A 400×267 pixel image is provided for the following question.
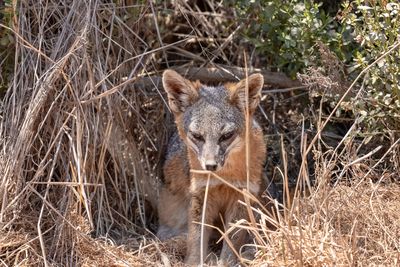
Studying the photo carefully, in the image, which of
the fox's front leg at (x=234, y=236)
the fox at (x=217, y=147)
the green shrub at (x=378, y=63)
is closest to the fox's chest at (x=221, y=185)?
the fox at (x=217, y=147)

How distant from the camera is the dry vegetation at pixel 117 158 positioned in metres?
5.01

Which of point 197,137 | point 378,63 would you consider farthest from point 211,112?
point 378,63

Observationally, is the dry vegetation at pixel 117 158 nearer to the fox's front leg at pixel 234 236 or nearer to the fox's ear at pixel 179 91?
the fox's front leg at pixel 234 236

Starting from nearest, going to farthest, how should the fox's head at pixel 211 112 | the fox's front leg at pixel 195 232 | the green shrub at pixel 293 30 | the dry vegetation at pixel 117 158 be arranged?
the dry vegetation at pixel 117 158 → the fox's head at pixel 211 112 → the fox's front leg at pixel 195 232 → the green shrub at pixel 293 30

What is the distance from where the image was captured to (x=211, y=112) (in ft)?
18.4

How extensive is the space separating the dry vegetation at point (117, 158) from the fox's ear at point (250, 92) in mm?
414

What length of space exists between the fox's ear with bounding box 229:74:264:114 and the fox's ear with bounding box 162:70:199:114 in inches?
10.0

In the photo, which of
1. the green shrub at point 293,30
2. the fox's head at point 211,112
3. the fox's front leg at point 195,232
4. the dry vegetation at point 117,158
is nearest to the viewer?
the dry vegetation at point 117,158

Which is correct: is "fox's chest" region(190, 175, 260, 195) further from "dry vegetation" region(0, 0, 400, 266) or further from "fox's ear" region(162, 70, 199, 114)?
"fox's ear" region(162, 70, 199, 114)

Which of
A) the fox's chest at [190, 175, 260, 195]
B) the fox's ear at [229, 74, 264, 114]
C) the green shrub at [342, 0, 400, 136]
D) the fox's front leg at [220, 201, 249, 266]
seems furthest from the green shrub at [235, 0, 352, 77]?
the fox's front leg at [220, 201, 249, 266]

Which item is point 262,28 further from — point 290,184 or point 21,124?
point 21,124

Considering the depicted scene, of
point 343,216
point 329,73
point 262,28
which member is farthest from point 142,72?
point 343,216

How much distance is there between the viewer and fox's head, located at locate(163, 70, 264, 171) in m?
5.48

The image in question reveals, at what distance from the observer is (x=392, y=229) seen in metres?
5.18
